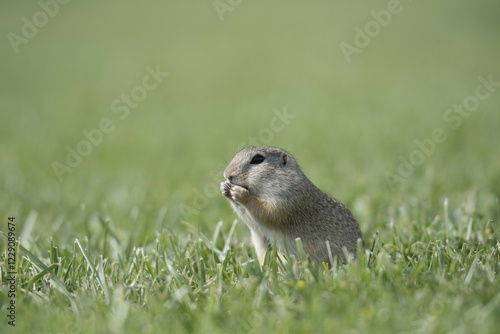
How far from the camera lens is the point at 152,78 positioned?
14.2 m

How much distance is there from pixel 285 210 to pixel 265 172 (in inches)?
13.0

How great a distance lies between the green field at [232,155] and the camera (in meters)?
2.77

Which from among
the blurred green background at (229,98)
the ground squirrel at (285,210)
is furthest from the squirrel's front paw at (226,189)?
the blurred green background at (229,98)

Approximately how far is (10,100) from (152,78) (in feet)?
10.8

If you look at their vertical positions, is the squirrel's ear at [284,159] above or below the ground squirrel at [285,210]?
above

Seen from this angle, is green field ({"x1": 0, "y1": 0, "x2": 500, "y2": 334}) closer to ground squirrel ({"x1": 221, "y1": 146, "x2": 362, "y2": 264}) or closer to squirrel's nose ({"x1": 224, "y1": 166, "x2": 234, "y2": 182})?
ground squirrel ({"x1": 221, "y1": 146, "x2": 362, "y2": 264})

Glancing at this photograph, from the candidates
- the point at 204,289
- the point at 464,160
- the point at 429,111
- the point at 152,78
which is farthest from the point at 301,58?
the point at 204,289

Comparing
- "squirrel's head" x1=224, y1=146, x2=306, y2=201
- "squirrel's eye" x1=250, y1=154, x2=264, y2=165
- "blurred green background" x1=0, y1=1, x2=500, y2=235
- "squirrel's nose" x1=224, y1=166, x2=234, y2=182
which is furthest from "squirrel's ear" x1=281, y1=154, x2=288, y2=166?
"blurred green background" x1=0, y1=1, x2=500, y2=235

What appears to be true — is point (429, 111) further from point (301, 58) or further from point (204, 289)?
point (204, 289)

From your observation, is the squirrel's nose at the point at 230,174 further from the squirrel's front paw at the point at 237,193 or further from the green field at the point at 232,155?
the green field at the point at 232,155

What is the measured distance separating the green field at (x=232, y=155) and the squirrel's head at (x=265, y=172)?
1.45 ft

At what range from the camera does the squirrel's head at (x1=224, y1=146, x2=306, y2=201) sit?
3.84 metres

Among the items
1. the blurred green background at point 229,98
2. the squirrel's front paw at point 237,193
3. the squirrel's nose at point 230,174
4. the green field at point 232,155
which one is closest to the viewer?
the green field at point 232,155

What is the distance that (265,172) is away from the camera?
153 inches
